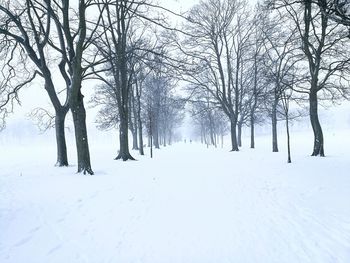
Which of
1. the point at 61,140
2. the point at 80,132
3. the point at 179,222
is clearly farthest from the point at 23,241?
the point at 61,140

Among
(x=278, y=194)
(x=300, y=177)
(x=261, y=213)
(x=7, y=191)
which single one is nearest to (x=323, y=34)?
(x=300, y=177)

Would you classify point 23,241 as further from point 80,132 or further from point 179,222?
point 80,132

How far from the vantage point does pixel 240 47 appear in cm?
2897

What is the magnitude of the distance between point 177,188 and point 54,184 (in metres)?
4.08

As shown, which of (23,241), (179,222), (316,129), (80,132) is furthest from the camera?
(316,129)

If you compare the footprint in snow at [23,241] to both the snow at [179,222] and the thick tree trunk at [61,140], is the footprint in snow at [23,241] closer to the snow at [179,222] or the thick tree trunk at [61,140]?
the snow at [179,222]

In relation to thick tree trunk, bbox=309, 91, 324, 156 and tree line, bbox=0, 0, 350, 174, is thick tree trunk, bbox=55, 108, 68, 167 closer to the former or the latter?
tree line, bbox=0, 0, 350, 174

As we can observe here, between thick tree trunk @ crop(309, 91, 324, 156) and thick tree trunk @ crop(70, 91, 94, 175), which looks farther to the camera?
thick tree trunk @ crop(309, 91, 324, 156)

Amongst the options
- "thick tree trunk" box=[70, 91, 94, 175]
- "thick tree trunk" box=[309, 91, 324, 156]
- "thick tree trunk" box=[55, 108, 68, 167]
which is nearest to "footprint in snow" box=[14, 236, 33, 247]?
"thick tree trunk" box=[70, 91, 94, 175]

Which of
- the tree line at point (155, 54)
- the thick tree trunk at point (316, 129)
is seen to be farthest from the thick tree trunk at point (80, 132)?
the thick tree trunk at point (316, 129)

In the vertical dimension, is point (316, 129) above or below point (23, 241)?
above

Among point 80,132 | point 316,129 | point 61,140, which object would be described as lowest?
point 61,140

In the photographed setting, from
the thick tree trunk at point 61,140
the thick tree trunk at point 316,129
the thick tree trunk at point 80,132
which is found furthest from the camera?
the thick tree trunk at point 316,129

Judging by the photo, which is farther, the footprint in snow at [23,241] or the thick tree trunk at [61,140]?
the thick tree trunk at [61,140]
